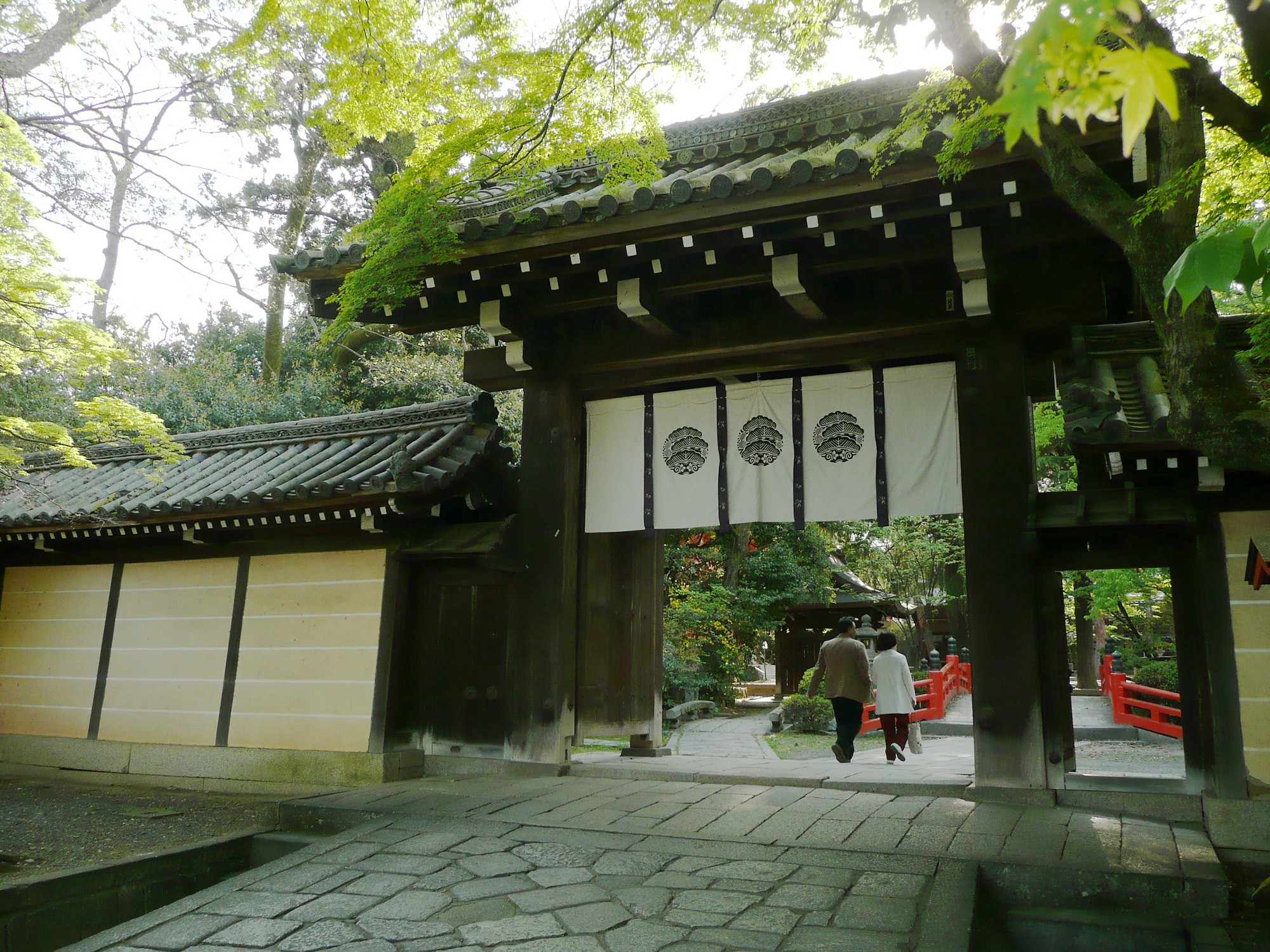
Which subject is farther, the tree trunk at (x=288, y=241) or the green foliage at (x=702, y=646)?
the tree trunk at (x=288, y=241)

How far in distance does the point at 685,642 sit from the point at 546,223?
11.9 m

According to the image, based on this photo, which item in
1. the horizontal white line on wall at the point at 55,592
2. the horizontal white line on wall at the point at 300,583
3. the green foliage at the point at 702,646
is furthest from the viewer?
the green foliage at the point at 702,646

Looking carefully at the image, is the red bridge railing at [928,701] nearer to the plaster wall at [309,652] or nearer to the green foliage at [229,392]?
the plaster wall at [309,652]

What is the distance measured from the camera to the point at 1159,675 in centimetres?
1389

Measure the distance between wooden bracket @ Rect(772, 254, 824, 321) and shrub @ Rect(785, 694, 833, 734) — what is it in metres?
9.41

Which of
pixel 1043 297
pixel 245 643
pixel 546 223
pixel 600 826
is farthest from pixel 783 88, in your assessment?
pixel 245 643

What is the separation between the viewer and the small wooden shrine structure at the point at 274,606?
8125 millimetres

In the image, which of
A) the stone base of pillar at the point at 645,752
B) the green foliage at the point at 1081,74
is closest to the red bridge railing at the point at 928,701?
the stone base of pillar at the point at 645,752

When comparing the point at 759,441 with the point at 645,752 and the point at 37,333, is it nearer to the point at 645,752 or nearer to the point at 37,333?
the point at 645,752

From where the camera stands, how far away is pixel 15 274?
6090 millimetres

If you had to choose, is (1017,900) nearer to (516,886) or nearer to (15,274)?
(516,886)

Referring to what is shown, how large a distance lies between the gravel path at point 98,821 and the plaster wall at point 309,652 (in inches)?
31.2

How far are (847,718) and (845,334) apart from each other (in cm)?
411

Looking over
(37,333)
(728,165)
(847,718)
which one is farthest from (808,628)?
(37,333)
